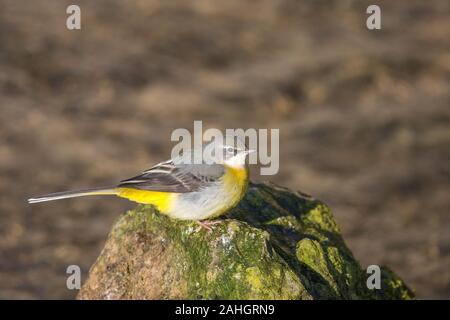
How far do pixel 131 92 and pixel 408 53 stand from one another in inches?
260

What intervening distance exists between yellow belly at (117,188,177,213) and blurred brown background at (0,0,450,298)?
4.85m

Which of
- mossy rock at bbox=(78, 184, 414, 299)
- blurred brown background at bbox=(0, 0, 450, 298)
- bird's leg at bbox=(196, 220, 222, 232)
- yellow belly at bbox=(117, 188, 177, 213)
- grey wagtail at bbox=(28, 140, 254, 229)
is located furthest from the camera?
blurred brown background at bbox=(0, 0, 450, 298)

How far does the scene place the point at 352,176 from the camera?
16250 mm

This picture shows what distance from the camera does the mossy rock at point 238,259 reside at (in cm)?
726

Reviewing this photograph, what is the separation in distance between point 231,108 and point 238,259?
11.0 meters

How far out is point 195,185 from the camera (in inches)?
332

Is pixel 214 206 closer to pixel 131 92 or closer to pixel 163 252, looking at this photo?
pixel 163 252

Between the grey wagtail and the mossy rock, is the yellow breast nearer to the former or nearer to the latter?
the grey wagtail

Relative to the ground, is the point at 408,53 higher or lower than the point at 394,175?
higher

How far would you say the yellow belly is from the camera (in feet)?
27.3

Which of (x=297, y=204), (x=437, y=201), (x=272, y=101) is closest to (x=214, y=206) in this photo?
(x=297, y=204)

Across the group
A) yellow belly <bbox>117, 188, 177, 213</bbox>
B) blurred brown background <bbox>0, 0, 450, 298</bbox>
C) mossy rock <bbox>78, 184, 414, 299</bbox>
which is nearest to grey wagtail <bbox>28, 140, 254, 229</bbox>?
yellow belly <bbox>117, 188, 177, 213</bbox>

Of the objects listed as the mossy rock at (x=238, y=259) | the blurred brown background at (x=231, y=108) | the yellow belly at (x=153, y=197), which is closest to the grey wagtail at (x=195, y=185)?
the yellow belly at (x=153, y=197)

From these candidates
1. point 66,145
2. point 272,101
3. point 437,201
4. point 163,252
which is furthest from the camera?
point 272,101
